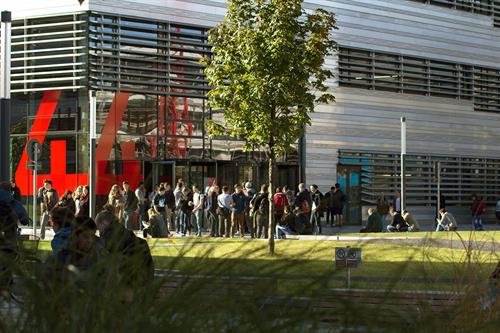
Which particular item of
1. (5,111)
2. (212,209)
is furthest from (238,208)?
(5,111)

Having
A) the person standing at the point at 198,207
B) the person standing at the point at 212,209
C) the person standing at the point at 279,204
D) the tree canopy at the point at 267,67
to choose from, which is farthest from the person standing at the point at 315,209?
the tree canopy at the point at 267,67

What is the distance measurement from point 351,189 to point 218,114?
24.6ft

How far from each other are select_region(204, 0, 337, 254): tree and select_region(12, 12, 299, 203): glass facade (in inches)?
428

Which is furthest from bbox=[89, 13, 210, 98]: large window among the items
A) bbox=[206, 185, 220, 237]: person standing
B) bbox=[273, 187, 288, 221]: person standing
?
bbox=[273, 187, 288, 221]: person standing

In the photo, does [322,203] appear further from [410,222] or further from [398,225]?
[398,225]

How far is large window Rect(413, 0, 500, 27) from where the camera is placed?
47.2 m

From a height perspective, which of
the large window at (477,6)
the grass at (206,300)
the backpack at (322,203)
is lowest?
the backpack at (322,203)

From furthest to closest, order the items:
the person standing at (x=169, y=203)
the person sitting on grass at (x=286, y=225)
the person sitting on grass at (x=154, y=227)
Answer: the person standing at (x=169, y=203)
the person sitting on grass at (x=286, y=225)
the person sitting on grass at (x=154, y=227)

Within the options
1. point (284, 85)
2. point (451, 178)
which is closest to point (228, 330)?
point (284, 85)

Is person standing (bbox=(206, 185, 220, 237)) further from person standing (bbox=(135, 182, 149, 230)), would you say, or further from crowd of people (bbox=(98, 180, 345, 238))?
person standing (bbox=(135, 182, 149, 230))

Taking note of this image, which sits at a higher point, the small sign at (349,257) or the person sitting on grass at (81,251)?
the person sitting on grass at (81,251)

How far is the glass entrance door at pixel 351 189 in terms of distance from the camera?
42781mm

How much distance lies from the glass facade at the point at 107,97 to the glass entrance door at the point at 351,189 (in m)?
7.69

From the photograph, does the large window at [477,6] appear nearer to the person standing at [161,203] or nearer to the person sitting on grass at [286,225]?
the person standing at [161,203]
